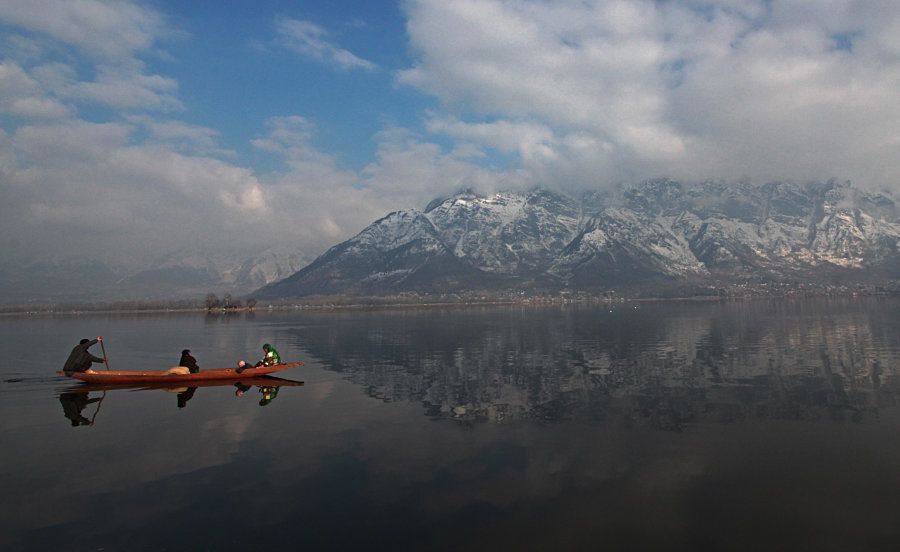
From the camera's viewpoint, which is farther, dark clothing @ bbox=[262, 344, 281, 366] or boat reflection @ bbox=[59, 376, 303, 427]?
dark clothing @ bbox=[262, 344, 281, 366]

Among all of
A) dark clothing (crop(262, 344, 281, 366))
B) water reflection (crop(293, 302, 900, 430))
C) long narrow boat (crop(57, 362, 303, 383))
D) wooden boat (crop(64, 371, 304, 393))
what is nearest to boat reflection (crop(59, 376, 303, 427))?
wooden boat (crop(64, 371, 304, 393))

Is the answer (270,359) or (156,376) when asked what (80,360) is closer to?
(156,376)

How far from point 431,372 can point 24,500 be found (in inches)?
1586

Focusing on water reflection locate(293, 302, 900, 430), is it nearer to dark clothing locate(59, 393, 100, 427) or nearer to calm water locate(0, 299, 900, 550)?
calm water locate(0, 299, 900, 550)

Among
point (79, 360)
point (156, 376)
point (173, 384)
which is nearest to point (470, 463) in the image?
point (173, 384)

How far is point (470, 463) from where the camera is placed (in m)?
27.3

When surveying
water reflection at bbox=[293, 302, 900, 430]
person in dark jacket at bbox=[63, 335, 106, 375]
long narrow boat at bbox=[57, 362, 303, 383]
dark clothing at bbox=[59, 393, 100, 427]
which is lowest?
water reflection at bbox=[293, 302, 900, 430]

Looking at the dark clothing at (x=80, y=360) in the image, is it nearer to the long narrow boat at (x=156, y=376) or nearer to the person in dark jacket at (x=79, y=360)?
the person in dark jacket at (x=79, y=360)

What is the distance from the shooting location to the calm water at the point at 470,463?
19.4m

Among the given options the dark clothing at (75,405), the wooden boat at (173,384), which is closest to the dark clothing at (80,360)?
the wooden boat at (173,384)

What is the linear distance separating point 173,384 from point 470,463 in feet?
121

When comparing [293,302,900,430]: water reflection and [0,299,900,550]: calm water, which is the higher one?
[0,299,900,550]: calm water

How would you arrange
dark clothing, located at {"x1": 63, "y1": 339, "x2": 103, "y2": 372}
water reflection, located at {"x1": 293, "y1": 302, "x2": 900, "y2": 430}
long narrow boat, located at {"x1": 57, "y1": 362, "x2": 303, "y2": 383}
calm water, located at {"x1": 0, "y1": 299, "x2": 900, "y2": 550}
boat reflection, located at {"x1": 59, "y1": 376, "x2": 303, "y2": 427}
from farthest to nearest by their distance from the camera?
dark clothing, located at {"x1": 63, "y1": 339, "x2": 103, "y2": 372}
long narrow boat, located at {"x1": 57, "y1": 362, "x2": 303, "y2": 383}
boat reflection, located at {"x1": 59, "y1": 376, "x2": 303, "y2": 427}
water reflection, located at {"x1": 293, "y1": 302, "x2": 900, "y2": 430}
calm water, located at {"x1": 0, "y1": 299, "x2": 900, "y2": 550}

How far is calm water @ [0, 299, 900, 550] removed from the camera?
765 inches
